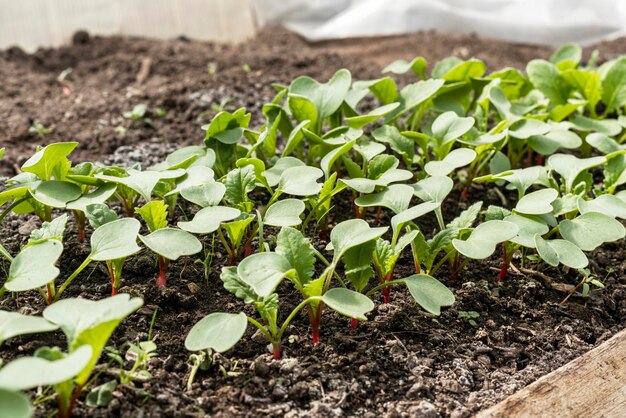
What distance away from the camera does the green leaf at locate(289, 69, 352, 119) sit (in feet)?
6.88

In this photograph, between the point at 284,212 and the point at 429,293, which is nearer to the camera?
the point at 429,293

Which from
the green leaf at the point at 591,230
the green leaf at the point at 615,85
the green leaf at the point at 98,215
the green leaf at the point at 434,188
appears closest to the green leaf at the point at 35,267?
the green leaf at the point at 98,215

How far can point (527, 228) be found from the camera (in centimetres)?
173

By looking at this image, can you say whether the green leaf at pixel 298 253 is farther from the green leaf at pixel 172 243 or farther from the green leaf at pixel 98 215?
the green leaf at pixel 98 215

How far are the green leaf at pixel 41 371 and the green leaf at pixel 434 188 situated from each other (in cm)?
90

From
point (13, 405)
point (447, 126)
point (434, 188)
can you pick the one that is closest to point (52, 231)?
point (13, 405)

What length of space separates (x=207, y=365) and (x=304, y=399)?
20cm

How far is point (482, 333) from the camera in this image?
1.66 metres

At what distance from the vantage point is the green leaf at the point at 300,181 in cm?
171

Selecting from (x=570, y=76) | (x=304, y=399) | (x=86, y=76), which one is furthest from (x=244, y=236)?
(x=86, y=76)

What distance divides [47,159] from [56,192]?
0.08m

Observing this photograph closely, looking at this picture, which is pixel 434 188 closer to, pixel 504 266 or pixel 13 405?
pixel 504 266

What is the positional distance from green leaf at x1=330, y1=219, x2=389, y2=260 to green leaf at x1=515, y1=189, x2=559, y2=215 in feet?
1.31

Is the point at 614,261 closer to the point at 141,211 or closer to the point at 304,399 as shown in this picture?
the point at 304,399
